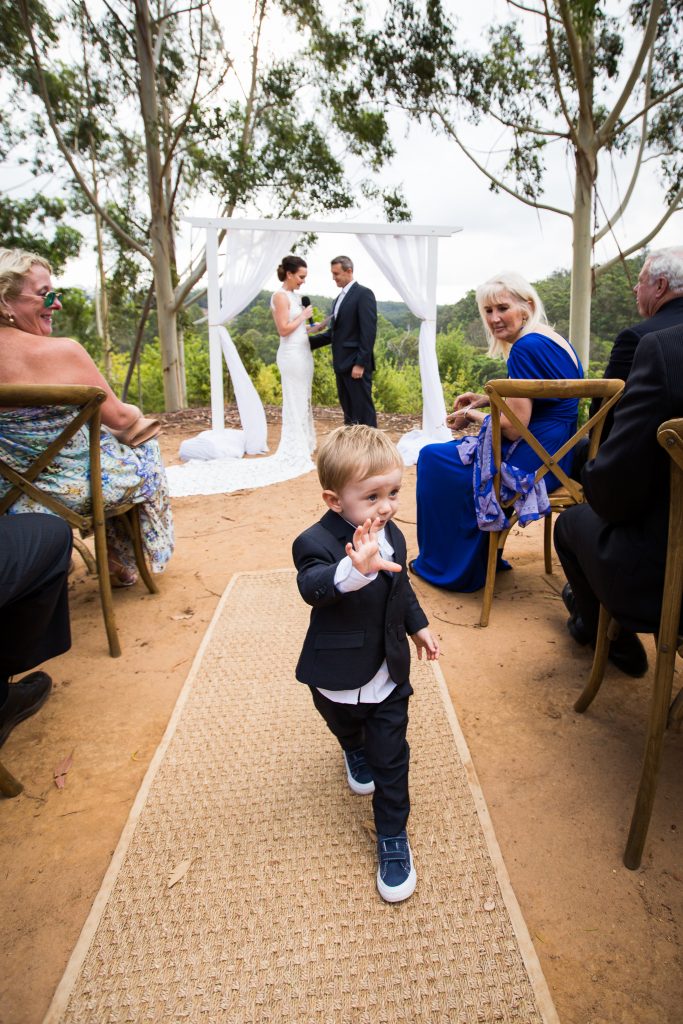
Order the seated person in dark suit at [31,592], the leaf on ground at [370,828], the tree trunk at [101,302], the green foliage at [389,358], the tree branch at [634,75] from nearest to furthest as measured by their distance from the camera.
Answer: the leaf on ground at [370,828], the seated person in dark suit at [31,592], the tree branch at [634,75], the green foliage at [389,358], the tree trunk at [101,302]

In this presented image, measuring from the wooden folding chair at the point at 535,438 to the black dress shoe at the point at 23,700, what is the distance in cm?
186

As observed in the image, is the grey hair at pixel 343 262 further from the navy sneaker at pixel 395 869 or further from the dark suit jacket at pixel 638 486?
the navy sneaker at pixel 395 869

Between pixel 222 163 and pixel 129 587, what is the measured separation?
960 cm

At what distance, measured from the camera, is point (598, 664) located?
1909 millimetres

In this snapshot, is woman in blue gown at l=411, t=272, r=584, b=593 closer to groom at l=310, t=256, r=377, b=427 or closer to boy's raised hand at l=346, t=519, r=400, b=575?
boy's raised hand at l=346, t=519, r=400, b=575

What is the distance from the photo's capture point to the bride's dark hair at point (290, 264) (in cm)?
634

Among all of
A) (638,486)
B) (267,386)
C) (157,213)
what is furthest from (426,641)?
(267,386)

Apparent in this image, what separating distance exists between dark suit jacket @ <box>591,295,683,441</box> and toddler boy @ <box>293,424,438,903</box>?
1.18 meters

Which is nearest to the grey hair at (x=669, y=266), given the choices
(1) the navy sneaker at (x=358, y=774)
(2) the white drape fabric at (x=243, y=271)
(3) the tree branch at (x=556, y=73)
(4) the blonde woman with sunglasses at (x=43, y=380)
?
(1) the navy sneaker at (x=358, y=774)

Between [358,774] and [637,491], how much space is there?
111cm

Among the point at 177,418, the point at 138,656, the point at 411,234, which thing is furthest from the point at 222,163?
the point at 138,656

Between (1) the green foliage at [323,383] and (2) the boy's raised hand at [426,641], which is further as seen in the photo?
(1) the green foliage at [323,383]

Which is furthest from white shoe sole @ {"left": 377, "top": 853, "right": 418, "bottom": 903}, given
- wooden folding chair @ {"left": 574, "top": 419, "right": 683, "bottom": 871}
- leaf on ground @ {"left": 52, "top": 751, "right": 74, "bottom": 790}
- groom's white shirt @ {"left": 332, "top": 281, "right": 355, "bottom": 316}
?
groom's white shirt @ {"left": 332, "top": 281, "right": 355, "bottom": 316}

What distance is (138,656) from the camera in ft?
8.35
